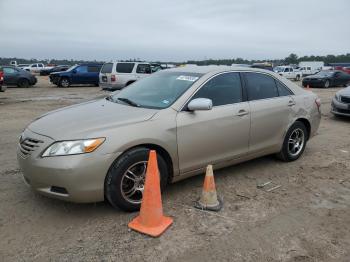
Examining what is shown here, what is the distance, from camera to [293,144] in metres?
6.11

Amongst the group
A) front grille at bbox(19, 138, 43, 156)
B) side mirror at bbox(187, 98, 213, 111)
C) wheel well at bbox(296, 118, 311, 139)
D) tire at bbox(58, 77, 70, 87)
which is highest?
side mirror at bbox(187, 98, 213, 111)

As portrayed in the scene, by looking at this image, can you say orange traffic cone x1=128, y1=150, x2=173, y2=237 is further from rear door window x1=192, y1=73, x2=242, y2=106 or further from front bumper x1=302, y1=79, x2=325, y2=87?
front bumper x1=302, y1=79, x2=325, y2=87

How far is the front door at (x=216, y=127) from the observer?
4406 mm

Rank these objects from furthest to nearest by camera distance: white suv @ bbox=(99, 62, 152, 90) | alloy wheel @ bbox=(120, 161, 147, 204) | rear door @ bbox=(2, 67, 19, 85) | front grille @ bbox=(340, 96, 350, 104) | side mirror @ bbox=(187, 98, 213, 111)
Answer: rear door @ bbox=(2, 67, 19, 85)
white suv @ bbox=(99, 62, 152, 90)
front grille @ bbox=(340, 96, 350, 104)
side mirror @ bbox=(187, 98, 213, 111)
alloy wheel @ bbox=(120, 161, 147, 204)

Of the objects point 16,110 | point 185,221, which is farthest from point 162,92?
point 16,110

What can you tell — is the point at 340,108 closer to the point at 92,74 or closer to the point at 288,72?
the point at 92,74

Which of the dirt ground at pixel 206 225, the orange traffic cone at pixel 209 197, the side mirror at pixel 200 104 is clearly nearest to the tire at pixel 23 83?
the dirt ground at pixel 206 225

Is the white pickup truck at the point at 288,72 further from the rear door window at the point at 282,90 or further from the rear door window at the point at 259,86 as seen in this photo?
the rear door window at the point at 259,86

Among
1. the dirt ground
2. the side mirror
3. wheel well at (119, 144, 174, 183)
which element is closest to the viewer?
the dirt ground

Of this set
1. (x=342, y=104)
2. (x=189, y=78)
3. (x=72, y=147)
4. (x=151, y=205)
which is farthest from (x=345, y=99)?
(x=72, y=147)

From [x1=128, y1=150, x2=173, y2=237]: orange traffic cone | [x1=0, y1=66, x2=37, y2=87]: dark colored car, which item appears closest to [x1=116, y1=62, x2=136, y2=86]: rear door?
[x1=0, y1=66, x2=37, y2=87]: dark colored car

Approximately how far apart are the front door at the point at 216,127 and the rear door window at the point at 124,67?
47.6 feet

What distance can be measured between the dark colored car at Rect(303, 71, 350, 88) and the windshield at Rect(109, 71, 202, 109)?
2411 centimetres

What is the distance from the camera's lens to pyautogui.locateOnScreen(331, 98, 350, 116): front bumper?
10562mm
